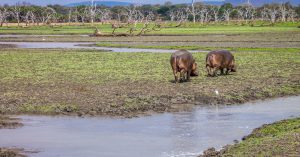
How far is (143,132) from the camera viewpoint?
13.2 m

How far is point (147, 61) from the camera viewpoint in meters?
30.9

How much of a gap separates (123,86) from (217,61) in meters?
4.83

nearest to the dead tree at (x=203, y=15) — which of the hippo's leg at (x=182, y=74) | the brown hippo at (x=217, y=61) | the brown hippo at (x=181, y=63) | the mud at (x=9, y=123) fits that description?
the brown hippo at (x=217, y=61)

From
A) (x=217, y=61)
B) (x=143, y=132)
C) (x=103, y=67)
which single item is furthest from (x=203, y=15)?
(x=143, y=132)

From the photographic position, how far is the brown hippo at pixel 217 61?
23078mm

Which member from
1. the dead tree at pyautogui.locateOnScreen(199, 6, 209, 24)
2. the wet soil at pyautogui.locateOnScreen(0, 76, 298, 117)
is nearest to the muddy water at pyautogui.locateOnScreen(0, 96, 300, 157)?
the wet soil at pyautogui.locateOnScreen(0, 76, 298, 117)

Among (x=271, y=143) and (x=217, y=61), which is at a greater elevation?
(x=217, y=61)

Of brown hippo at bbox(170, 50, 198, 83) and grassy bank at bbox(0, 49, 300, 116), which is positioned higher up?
brown hippo at bbox(170, 50, 198, 83)

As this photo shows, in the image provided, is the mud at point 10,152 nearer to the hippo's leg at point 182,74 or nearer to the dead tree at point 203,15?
the hippo's leg at point 182,74

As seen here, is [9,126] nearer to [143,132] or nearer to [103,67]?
[143,132]

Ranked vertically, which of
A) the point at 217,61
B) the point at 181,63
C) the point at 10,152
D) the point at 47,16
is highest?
the point at 181,63

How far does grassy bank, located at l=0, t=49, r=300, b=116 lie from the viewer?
54.1ft

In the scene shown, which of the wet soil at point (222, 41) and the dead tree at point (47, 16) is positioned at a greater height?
the wet soil at point (222, 41)

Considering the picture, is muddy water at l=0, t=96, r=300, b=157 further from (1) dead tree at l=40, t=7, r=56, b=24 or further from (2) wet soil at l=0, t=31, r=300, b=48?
(1) dead tree at l=40, t=7, r=56, b=24
